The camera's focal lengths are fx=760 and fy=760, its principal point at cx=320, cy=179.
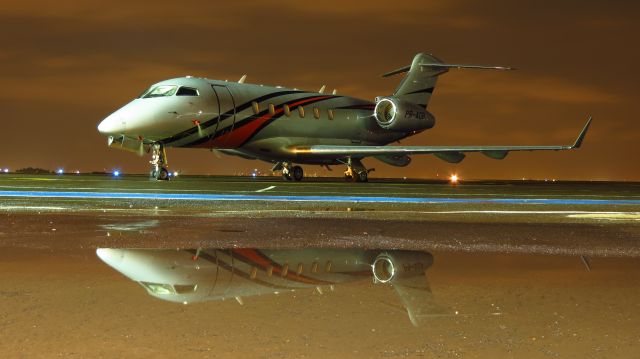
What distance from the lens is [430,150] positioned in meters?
32.6

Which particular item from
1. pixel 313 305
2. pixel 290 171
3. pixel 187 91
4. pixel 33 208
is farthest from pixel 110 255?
pixel 290 171

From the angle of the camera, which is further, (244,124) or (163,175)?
(244,124)

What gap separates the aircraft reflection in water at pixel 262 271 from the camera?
5.49 metres

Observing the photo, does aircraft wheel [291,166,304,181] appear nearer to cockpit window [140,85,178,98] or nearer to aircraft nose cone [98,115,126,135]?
cockpit window [140,85,178,98]

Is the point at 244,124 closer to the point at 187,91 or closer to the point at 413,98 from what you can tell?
the point at 187,91

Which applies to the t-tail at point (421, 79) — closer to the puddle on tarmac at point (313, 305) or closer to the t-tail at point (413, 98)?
the t-tail at point (413, 98)

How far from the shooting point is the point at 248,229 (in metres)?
10.9

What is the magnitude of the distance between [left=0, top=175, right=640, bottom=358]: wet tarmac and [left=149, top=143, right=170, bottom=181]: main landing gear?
14.9 meters

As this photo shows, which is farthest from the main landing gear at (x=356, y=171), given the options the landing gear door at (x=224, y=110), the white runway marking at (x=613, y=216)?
the white runway marking at (x=613, y=216)

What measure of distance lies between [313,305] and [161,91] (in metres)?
24.7

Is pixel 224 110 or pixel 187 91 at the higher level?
Result: pixel 187 91

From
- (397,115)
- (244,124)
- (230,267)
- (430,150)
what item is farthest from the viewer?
(397,115)

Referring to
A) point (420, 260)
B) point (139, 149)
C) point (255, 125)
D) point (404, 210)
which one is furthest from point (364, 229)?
point (255, 125)

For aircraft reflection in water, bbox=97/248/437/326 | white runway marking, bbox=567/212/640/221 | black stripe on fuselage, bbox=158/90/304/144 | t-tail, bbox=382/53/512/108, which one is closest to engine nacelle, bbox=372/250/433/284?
aircraft reflection in water, bbox=97/248/437/326
